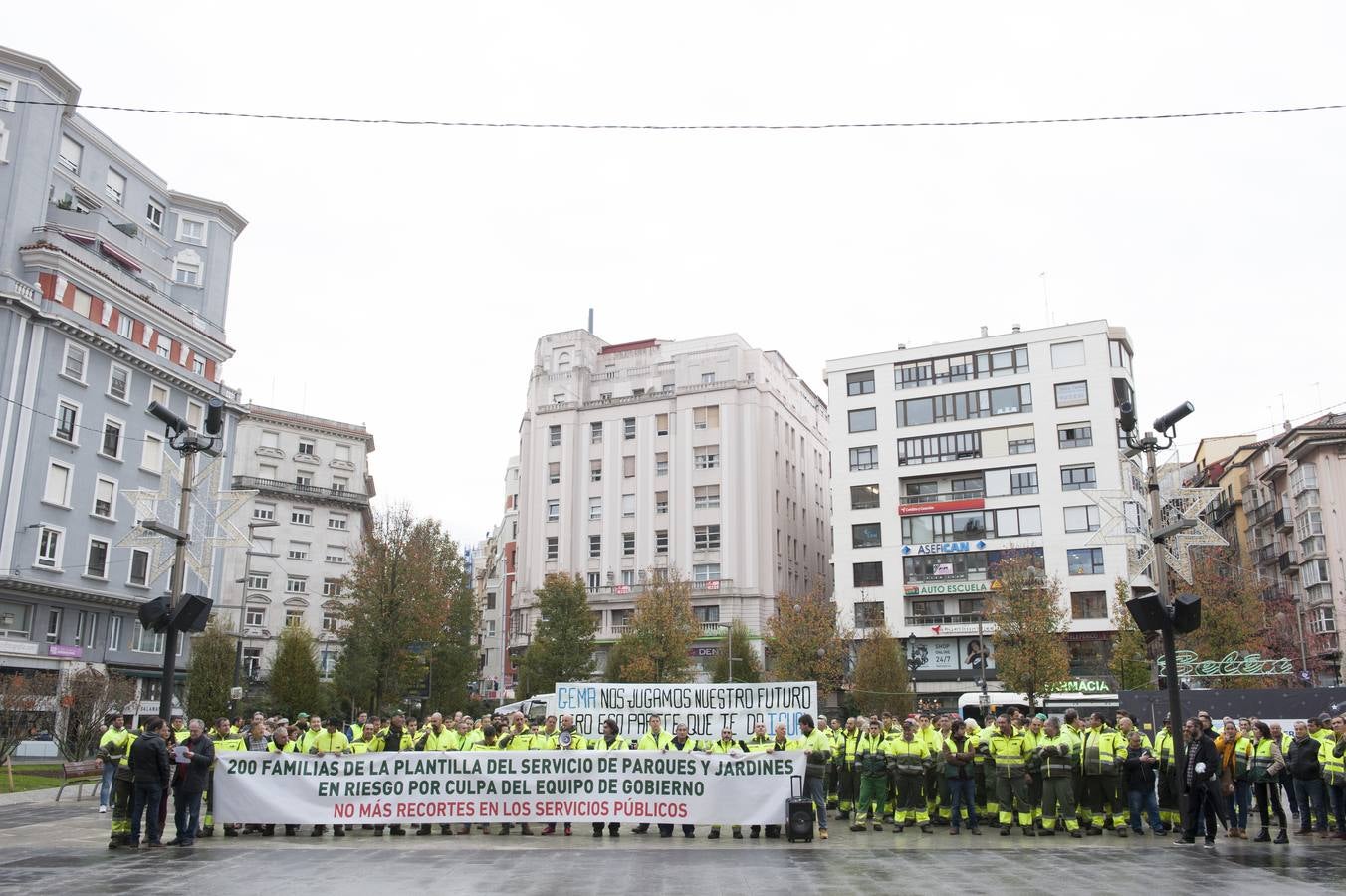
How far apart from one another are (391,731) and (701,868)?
7.76m

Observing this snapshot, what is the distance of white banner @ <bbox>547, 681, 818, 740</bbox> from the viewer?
2166 cm

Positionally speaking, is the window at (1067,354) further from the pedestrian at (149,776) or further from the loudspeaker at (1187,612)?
the pedestrian at (149,776)

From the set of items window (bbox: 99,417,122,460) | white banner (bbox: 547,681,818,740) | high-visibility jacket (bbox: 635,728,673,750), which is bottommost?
high-visibility jacket (bbox: 635,728,673,750)

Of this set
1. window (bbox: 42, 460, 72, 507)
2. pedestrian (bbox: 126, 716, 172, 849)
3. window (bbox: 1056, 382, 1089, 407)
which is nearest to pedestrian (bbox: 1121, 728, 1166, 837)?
pedestrian (bbox: 126, 716, 172, 849)

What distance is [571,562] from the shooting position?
7412 cm

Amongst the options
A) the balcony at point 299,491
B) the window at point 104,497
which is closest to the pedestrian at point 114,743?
the window at point 104,497

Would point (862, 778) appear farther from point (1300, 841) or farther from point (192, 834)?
point (192, 834)

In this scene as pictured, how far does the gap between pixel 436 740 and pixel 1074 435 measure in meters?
52.3

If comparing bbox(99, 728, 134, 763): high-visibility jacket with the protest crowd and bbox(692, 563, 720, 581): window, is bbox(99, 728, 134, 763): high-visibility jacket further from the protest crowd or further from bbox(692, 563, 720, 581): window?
bbox(692, 563, 720, 581): window

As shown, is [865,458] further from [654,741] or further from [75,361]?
[654,741]

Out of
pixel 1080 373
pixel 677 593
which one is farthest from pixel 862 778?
pixel 1080 373

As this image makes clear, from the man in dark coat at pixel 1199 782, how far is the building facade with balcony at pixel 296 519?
65357mm

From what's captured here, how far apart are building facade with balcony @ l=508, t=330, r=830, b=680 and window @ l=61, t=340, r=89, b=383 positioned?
3394 centimetres

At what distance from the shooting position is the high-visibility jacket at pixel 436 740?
1777cm
